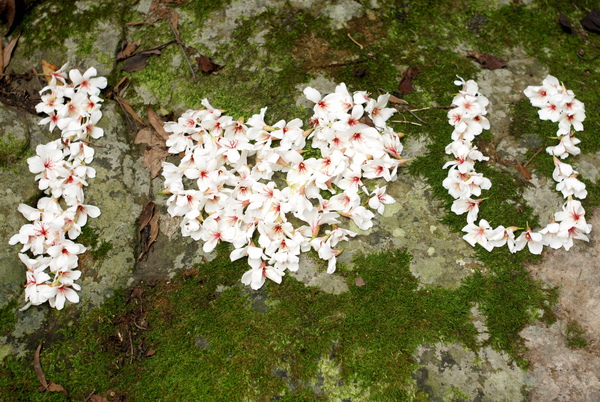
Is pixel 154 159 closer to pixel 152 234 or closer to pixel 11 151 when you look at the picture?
pixel 152 234

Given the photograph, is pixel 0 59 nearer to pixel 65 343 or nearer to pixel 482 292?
pixel 65 343

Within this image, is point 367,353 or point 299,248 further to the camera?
point 299,248

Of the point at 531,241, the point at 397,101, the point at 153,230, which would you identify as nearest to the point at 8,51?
the point at 153,230

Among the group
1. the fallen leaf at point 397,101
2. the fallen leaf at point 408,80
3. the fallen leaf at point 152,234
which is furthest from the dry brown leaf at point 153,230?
the fallen leaf at point 408,80

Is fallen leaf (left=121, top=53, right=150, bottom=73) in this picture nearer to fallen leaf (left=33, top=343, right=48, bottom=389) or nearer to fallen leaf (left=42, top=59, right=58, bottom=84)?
fallen leaf (left=42, top=59, right=58, bottom=84)

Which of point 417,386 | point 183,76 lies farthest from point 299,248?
point 183,76

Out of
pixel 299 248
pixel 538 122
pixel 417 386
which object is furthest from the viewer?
pixel 538 122

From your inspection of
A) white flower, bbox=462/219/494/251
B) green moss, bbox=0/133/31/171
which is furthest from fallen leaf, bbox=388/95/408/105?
green moss, bbox=0/133/31/171
